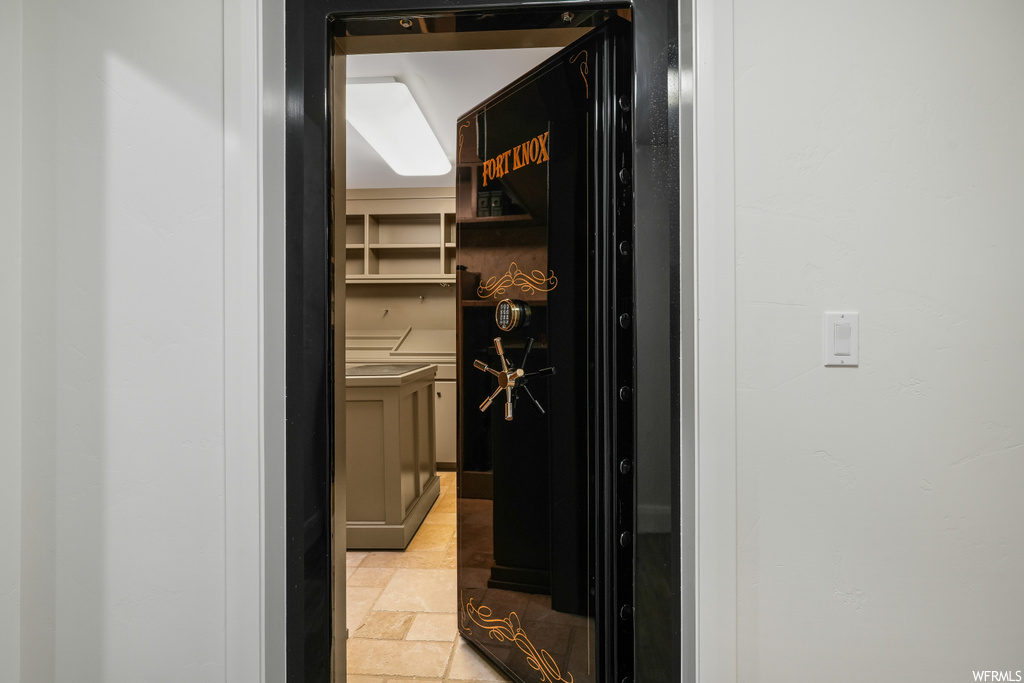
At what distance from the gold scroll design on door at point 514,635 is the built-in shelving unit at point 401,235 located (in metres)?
3.10

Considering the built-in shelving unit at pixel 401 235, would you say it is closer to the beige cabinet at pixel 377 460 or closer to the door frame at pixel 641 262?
the beige cabinet at pixel 377 460

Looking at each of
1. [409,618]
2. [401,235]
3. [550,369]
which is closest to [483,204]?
[550,369]

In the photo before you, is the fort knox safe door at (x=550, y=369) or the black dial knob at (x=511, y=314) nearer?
the fort knox safe door at (x=550, y=369)

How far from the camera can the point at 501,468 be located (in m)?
1.53

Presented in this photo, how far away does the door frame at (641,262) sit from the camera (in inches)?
39.0

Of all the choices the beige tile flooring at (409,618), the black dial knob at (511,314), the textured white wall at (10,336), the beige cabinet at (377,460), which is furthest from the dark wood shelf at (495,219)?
the beige tile flooring at (409,618)

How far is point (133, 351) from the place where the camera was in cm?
100

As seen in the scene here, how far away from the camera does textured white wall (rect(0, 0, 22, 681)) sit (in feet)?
3.12

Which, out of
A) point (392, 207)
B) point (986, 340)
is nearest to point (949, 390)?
point (986, 340)

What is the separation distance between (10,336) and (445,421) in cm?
324

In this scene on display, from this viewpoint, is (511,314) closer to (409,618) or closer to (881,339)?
(881,339)

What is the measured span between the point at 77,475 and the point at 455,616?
146 cm

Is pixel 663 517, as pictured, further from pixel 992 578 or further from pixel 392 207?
pixel 392 207

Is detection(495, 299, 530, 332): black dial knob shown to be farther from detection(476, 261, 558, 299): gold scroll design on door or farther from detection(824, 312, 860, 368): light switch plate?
detection(824, 312, 860, 368): light switch plate
